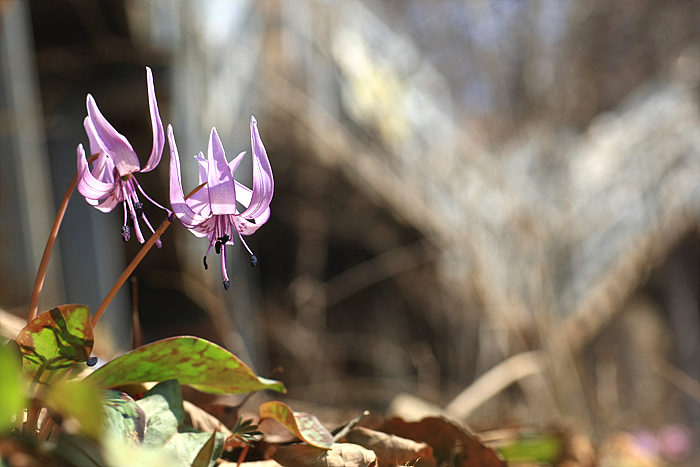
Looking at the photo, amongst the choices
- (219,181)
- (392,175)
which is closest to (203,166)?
(219,181)

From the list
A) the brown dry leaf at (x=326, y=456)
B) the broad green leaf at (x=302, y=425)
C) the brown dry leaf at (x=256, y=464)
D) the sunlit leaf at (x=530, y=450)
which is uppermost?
the broad green leaf at (x=302, y=425)

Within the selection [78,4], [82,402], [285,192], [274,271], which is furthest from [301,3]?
[82,402]

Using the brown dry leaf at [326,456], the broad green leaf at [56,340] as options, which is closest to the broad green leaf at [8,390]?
the broad green leaf at [56,340]

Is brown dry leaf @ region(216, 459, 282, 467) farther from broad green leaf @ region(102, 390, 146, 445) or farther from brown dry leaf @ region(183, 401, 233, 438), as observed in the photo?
broad green leaf @ region(102, 390, 146, 445)

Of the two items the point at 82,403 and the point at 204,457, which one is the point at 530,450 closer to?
the point at 204,457

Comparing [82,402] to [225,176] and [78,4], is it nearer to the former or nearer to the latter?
[225,176]

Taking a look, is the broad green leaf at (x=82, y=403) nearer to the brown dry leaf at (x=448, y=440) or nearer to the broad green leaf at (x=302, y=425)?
the broad green leaf at (x=302, y=425)
